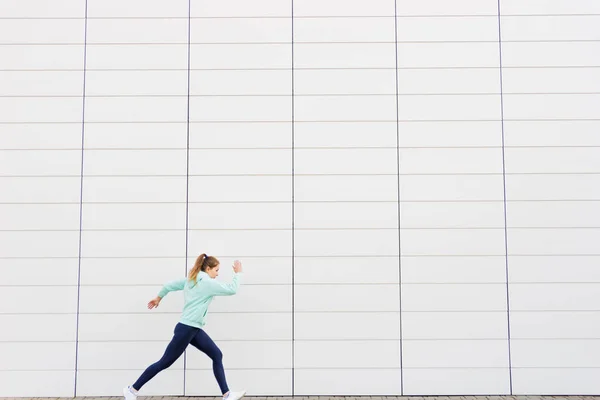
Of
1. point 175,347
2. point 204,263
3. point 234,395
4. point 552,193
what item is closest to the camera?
point 175,347

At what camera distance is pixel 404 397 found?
23.1 feet

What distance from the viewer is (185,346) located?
6.38 meters

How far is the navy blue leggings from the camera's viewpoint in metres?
6.33

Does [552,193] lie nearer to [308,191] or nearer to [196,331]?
[308,191]

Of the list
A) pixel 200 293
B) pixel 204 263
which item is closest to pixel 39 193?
pixel 204 263

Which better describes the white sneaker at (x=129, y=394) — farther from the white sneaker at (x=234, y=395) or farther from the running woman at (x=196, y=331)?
the white sneaker at (x=234, y=395)

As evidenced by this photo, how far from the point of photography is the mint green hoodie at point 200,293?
6.35m

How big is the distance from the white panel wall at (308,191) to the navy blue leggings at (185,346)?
69 centimetres

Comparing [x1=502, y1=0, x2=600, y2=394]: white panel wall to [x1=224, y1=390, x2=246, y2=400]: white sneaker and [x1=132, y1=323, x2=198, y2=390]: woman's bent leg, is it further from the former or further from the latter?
[x1=132, y1=323, x2=198, y2=390]: woman's bent leg

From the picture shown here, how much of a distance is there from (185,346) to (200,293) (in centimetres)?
62

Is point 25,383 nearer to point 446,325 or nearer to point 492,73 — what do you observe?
point 446,325

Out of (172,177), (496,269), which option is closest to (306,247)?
(172,177)

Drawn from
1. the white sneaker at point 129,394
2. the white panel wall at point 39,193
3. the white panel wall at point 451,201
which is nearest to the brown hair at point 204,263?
the white sneaker at point 129,394

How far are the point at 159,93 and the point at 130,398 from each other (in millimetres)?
3750
